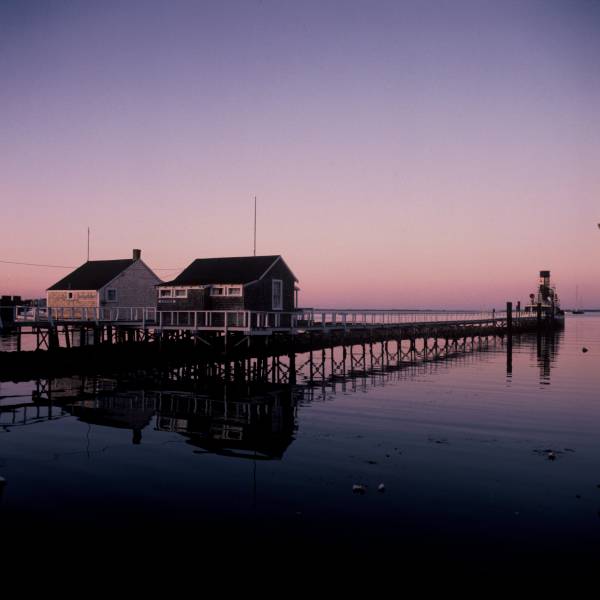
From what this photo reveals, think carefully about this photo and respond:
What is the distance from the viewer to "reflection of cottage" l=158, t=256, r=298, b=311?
1451 inches

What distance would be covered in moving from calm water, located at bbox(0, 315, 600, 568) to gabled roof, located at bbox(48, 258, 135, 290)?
25896mm

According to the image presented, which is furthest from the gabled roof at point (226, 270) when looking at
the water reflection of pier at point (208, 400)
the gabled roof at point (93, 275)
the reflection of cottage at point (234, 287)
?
the gabled roof at point (93, 275)

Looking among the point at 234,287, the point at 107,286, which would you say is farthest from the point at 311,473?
the point at 107,286

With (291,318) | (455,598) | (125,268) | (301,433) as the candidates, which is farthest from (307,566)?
(125,268)

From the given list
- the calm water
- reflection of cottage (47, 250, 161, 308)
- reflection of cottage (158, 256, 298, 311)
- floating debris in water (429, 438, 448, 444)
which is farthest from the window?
floating debris in water (429, 438, 448, 444)

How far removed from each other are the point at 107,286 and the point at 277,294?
17.5 m

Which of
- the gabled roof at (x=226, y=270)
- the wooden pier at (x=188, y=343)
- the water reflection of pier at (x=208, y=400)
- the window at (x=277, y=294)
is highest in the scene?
the gabled roof at (x=226, y=270)

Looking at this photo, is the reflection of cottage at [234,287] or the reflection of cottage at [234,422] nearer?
the reflection of cottage at [234,422]

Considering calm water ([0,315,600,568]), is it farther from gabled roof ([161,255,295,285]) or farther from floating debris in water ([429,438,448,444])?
gabled roof ([161,255,295,285])

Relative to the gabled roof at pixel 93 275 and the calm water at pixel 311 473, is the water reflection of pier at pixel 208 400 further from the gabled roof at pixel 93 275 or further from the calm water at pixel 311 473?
the gabled roof at pixel 93 275

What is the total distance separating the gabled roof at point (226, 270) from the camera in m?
37.5

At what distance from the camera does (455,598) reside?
7090mm

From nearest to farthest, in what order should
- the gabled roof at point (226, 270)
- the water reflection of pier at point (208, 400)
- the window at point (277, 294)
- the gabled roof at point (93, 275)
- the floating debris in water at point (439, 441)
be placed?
1. the floating debris in water at point (439, 441)
2. the water reflection of pier at point (208, 400)
3. the gabled roof at point (226, 270)
4. the window at point (277, 294)
5. the gabled roof at point (93, 275)

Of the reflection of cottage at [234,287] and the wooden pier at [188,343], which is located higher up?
the reflection of cottage at [234,287]
